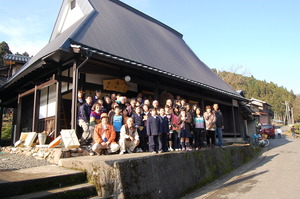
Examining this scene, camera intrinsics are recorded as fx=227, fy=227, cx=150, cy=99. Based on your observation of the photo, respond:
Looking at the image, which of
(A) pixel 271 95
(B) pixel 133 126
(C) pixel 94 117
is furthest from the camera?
(A) pixel 271 95

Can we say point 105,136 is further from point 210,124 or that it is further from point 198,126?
point 210,124

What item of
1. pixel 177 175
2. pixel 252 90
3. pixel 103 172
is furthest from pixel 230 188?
pixel 252 90

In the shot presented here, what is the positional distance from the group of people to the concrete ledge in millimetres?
611

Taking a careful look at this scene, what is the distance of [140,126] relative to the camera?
6570 millimetres

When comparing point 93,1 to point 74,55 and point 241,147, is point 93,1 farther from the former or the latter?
point 241,147

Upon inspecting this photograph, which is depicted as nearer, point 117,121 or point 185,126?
point 117,121

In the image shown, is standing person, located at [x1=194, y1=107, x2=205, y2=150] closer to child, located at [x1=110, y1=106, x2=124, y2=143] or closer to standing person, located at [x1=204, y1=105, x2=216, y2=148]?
standing person, located at [x1=204, y1=105, x2=216, y2=148]

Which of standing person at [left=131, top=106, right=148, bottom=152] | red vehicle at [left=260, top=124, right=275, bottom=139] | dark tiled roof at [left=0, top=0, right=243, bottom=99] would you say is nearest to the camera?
standing person at [left=131, top=106, right=148, bottom=152]

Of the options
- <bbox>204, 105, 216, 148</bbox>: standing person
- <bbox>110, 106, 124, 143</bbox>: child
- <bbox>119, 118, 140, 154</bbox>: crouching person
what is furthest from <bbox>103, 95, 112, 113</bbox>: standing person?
<bbox>204, 105, 216, 148</bbox>: standing person

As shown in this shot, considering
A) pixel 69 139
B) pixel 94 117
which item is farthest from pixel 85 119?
pixel 69 139

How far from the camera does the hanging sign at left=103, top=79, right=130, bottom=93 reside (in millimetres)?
8637

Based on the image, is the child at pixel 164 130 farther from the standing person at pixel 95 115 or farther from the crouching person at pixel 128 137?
the standing person at pixel 95 115

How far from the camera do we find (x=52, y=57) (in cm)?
693

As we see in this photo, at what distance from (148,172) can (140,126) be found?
1.96 meters
